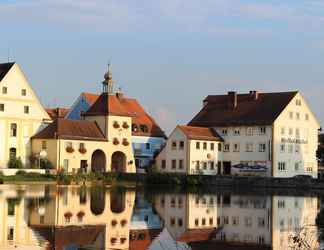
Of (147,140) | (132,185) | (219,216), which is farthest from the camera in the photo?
(147,140)

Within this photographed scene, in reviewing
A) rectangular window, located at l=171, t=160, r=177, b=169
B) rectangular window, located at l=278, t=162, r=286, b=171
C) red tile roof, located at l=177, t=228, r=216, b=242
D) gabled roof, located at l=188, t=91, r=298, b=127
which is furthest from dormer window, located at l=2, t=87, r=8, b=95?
red tile roof, located at l=177, t=228, r=216, b=242

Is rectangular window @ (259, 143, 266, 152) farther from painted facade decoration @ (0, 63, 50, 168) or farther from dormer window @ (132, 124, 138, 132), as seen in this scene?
painted facade decoration @ (0, 63, 50, 168)

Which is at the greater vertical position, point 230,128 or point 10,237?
point 230,128

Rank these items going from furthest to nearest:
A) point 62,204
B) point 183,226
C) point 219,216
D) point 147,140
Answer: point 147,140, point 62,204, point 219,216, point 183,226

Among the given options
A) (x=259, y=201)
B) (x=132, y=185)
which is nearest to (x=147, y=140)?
(x=132, y=185)

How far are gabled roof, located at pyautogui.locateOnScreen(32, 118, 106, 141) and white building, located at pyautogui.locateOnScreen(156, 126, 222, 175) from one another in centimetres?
832

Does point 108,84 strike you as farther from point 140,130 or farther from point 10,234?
A: point 10,234

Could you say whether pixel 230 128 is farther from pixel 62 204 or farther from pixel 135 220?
pixel 135 220

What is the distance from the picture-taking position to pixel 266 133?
232 ft

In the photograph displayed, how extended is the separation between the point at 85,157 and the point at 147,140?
12.5 meters

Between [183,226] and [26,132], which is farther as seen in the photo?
[26,132]

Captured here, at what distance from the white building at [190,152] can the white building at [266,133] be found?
166cm

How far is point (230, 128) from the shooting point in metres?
73.5

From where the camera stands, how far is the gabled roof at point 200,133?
230ft
